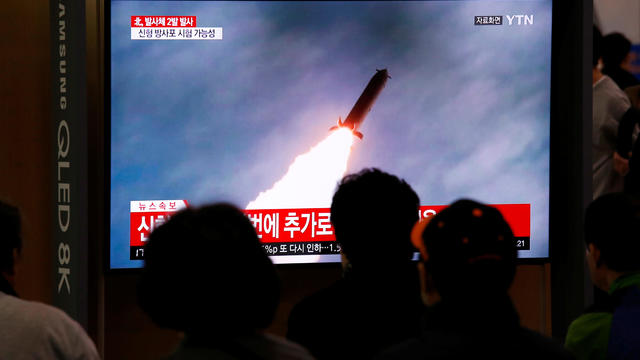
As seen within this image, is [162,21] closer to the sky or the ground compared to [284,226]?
closer to the sky

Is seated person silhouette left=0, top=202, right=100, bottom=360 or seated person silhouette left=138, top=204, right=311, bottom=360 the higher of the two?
seated person silhouette left=138, top=204, right=311, bottom=360

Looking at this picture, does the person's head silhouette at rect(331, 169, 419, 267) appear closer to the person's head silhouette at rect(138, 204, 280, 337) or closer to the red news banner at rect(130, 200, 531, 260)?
the person's head silhouette at rect(138, 204, 280, 337)

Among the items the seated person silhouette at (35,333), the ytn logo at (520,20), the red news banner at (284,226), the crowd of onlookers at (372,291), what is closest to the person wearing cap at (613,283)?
the crowd of onlookers at (372,291)

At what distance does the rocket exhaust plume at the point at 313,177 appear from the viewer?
3.75 meters

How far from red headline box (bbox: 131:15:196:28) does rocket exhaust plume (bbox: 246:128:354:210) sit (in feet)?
2.33

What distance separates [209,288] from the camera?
62.9 inches

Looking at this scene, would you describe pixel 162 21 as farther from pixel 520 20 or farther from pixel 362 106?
pixel 520 20

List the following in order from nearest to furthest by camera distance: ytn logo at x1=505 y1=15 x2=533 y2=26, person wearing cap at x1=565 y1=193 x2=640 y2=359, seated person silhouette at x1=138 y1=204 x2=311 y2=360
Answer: seated person silhouette at x1=138 y1=204 x2=311 y2=360
person wearing cap at x1=565 y1=193 x2=640 y2=359
ytn logo at x1=505 y1=15 x2=533 y2=26

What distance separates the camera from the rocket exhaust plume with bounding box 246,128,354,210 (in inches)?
147

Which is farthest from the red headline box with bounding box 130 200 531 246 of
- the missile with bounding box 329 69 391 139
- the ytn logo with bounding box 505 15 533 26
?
the ytn logo with bounding box 505 15 533 26

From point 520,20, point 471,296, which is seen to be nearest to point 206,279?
point 471,296

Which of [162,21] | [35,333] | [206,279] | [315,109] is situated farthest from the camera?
[315,109]

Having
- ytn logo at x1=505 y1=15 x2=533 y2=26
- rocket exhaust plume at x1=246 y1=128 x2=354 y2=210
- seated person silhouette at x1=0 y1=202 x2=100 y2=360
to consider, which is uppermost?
ytn logo at x1=505 y1=15 x2=533 y2=26

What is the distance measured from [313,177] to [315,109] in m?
0.28
